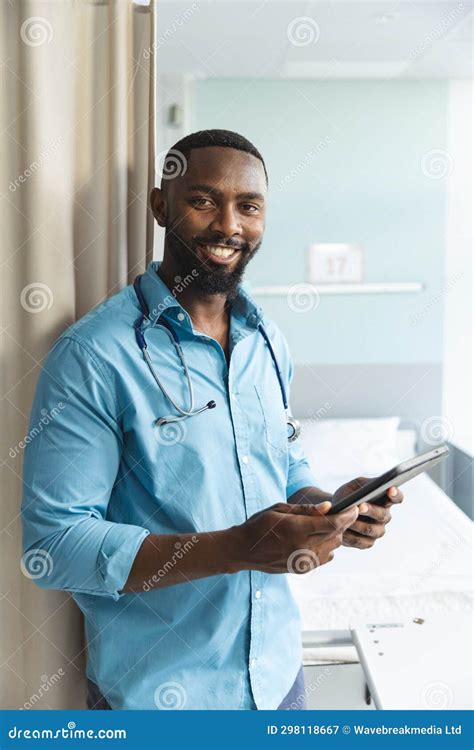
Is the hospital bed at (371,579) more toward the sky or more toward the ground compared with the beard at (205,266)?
more toward the ground

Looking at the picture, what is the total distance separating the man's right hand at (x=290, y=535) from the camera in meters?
0.79

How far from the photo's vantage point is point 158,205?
101 centimetres

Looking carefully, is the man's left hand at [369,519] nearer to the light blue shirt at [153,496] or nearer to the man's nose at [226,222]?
the light blue shirt at [153,496]

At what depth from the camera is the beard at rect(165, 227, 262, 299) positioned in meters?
0.96

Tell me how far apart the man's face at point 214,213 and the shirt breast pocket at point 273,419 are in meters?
0.17

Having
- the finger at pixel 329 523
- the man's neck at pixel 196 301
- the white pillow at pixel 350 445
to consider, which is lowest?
the white pillow at pixel 350 445

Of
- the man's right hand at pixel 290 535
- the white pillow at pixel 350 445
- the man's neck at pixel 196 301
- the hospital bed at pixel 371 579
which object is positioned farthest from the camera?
the white pillow at pixel 350 445

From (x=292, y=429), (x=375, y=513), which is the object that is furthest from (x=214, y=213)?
(x=375, y=513)

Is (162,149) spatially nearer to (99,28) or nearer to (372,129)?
(372,129)

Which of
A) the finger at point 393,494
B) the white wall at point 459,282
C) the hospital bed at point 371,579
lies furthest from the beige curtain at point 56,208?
the white wall at point 459,282

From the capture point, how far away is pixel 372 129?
2951 mm

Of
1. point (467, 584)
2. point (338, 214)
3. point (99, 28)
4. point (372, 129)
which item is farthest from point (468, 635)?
point (372, 129)

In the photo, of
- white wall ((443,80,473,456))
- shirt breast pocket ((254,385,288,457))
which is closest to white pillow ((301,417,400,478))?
white wall ((443,80,473,456))

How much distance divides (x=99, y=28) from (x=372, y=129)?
2122 mm
